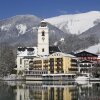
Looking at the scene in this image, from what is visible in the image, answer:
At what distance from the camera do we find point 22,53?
121 meters

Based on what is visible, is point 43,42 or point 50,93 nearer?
point 50,93

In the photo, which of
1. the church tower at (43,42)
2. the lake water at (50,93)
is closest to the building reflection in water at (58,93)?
the lake water at (50,93)

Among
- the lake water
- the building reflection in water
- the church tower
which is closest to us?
the building reflection in water

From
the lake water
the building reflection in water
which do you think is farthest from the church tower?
the building reflection in water

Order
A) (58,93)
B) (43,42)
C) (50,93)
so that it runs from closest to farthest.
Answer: (50,93) < (58,93) < (43,42)

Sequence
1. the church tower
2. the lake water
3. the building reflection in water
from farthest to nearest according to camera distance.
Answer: the church tower < the lake water < the building reflection in water

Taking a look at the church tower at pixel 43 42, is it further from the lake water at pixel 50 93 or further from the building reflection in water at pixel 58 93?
the building reflection in water at pixel 58 93

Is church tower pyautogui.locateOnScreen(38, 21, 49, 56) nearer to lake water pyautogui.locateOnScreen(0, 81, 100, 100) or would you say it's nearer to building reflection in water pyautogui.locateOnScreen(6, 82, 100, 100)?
lake water pyautogui.locateOnScreen(0, 81, 100, 100)

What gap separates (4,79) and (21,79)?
3.61m

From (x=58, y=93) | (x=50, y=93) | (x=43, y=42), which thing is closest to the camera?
(x=50, y=93)

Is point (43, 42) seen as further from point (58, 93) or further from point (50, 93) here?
point (50, 93)

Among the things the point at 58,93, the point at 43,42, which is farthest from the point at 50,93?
the point at 43,42

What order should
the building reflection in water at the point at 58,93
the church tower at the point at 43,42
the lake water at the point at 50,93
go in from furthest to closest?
the church tower at the point at 43,42 < the lake water at the point at 50,93 < the building reflection in water at the point at 58,93

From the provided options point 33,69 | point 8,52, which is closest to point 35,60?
point 33,69
